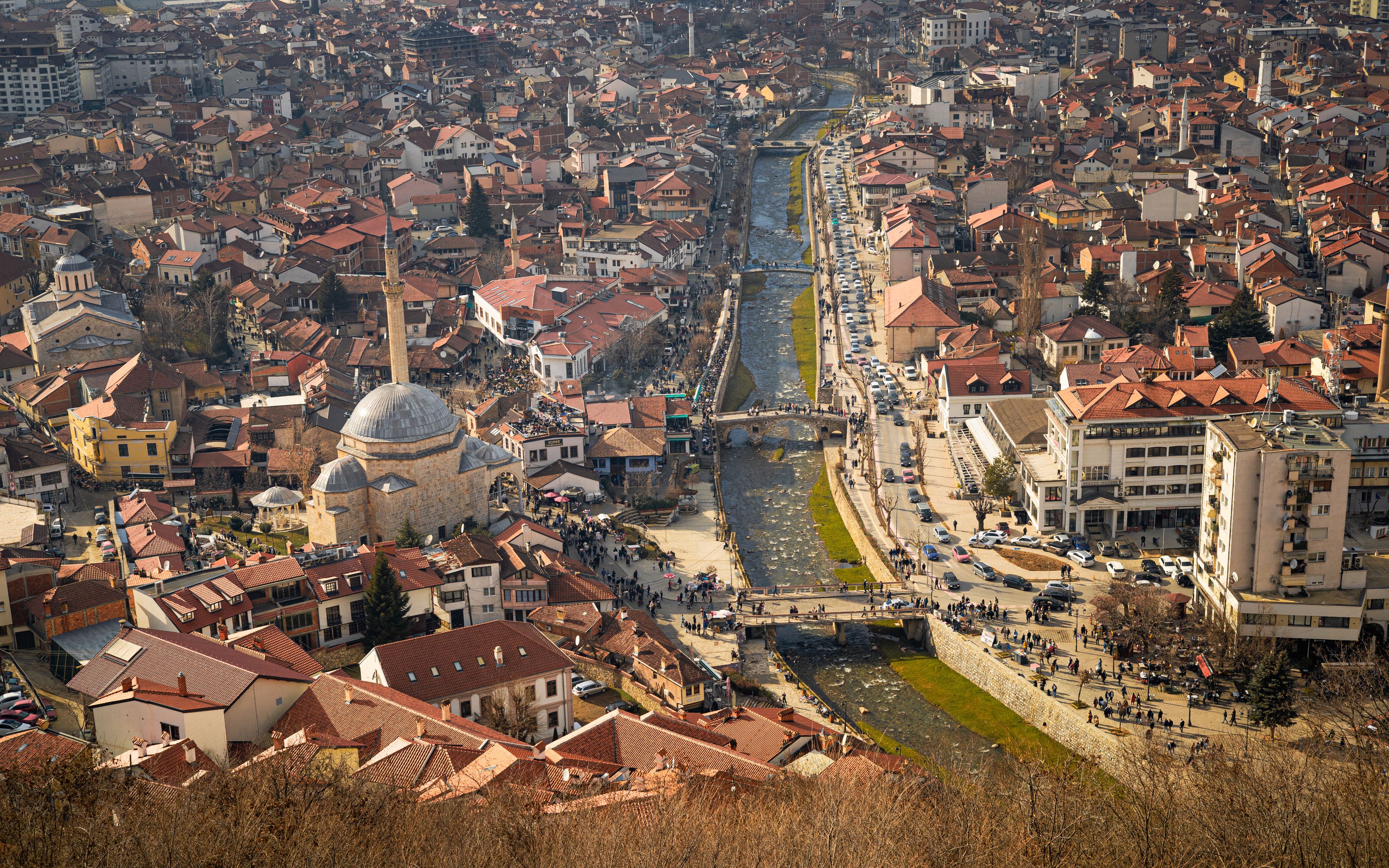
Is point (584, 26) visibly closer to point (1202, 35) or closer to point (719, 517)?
point (1202, 35)

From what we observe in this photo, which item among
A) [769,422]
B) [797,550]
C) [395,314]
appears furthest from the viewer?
[769,422]

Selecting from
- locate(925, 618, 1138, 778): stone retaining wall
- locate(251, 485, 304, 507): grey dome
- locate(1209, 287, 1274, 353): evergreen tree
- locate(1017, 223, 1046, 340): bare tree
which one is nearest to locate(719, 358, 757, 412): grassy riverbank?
locate(1017, 223, 1046, 340): bare tree

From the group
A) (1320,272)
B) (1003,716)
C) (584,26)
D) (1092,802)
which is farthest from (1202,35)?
(1092,802)

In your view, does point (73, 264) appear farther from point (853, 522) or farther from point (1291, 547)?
point (1291, 547)

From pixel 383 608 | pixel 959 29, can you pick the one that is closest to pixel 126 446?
pixel 383 608

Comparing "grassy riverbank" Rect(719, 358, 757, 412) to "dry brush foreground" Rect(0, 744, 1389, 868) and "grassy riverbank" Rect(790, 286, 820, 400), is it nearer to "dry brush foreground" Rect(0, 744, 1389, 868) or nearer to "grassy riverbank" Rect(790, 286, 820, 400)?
"grassy riverbank" Rect(790, 286, 820, 400)

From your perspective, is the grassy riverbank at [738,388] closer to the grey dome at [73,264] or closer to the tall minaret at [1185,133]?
the grey dome at [73,264]

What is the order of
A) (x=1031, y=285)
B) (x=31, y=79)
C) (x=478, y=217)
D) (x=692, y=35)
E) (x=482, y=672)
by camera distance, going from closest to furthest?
(x=482, y=672), (x=1031, y=285), (x=478, y=217), (x=31, y=79), (x=692, y=35)
